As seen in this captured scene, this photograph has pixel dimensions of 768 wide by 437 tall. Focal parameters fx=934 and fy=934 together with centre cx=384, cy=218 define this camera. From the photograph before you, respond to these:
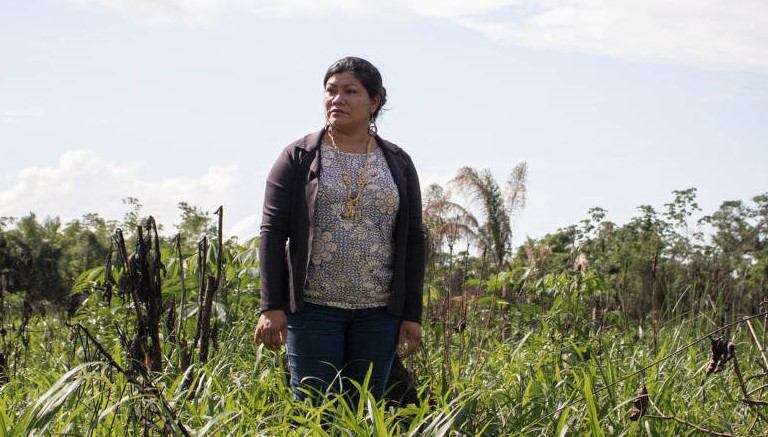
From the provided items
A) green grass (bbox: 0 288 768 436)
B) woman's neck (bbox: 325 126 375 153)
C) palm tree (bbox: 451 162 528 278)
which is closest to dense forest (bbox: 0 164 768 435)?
green grass (bbox: 0 288 768 436)

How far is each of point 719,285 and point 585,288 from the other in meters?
1.22

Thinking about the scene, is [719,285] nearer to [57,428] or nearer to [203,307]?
[203,307]

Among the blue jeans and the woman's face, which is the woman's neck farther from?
A: the blue jeans

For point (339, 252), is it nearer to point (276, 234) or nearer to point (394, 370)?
point (276, 234)

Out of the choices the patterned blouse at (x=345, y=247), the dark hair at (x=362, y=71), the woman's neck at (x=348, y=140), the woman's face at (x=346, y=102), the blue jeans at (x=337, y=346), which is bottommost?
the blue jeans at (x=337, y=346)

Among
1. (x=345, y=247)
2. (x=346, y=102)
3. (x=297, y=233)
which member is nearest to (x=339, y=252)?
(x=345, y=247)

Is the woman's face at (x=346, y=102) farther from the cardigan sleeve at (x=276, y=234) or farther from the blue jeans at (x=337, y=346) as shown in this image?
the blue jeans at (x=337, y=346)

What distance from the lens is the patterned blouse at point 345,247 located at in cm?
354

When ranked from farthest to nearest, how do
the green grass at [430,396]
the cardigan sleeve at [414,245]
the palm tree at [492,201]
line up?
the palm tree at [492,201] → the cardigan sleeve at [414,245] → the green grass at [430,396]

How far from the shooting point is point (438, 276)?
653cm

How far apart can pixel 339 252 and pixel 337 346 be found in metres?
0.36

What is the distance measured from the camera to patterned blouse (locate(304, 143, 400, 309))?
354 cm

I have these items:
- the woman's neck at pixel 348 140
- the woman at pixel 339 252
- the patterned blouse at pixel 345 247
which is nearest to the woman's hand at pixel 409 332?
the woman at pixel 339 252

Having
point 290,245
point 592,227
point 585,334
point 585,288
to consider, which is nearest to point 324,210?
point 290,245
